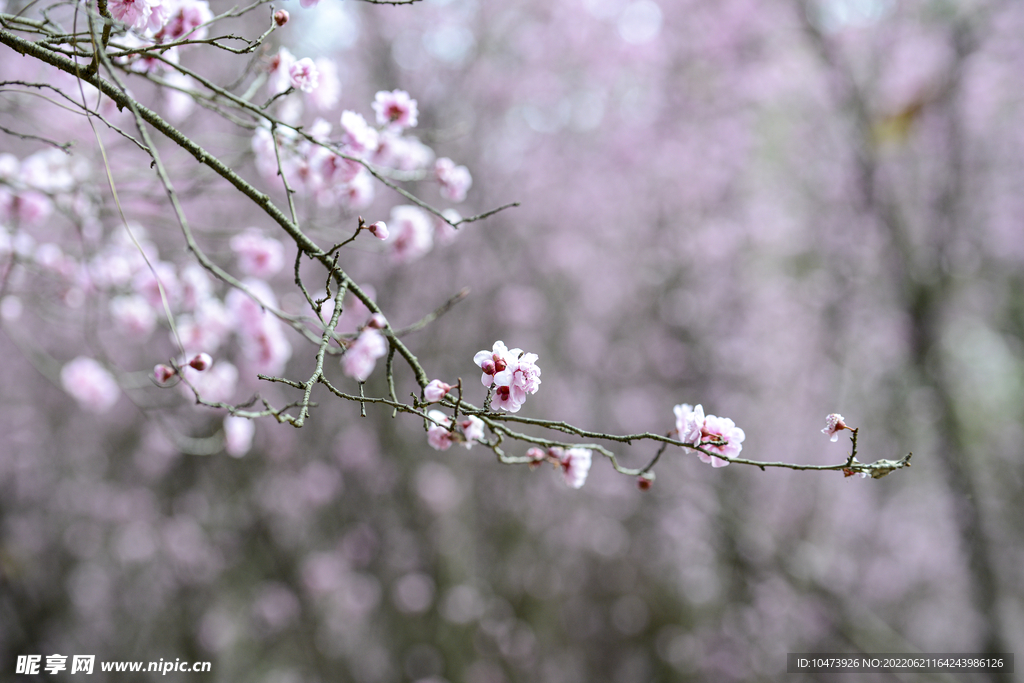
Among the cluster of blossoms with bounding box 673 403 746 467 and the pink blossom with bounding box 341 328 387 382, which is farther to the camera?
the pink blossom with bounding box 341 328 387 382

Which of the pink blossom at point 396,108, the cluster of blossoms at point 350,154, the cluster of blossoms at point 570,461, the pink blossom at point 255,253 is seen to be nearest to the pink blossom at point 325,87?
the cluster of blossoms at point 350,154

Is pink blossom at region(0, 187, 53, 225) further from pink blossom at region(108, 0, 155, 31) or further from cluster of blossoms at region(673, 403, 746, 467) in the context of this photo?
cluster of blossoms at region(673, 403, 746, 467)

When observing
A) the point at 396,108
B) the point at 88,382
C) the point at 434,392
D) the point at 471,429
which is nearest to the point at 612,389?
the point at 88,382

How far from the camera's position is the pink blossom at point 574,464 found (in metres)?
1.50

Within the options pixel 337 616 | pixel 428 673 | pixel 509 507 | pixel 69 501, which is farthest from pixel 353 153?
pixel 69 501

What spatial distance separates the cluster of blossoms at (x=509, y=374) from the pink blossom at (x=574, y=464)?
288 millimetres

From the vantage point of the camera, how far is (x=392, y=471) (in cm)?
463

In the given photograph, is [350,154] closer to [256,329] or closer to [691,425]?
[256,329]

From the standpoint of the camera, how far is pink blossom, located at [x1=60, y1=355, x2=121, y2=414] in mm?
2844

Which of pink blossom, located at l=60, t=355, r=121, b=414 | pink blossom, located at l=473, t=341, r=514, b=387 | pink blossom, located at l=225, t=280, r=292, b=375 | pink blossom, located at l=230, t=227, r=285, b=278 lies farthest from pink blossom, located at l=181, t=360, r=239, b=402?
pink blossom, located at l=473, t=341, r=514, b=387

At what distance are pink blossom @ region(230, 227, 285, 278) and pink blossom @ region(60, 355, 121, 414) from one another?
3.15 feet

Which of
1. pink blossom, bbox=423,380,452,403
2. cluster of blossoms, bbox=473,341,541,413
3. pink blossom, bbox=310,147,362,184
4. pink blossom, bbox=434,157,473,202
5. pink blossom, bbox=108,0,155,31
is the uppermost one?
pink blossom, bbox=434,157,473,202

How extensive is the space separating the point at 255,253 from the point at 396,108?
3.48 feet

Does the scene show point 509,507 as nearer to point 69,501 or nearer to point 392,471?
point 392,471
